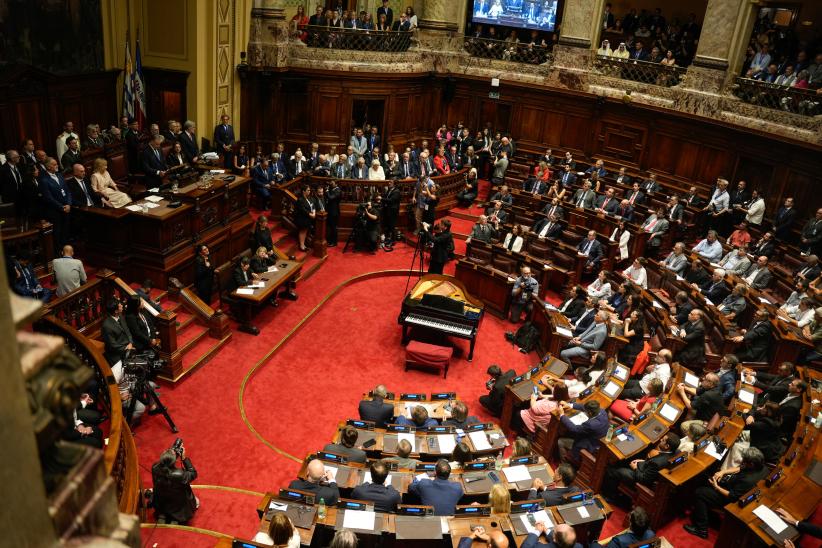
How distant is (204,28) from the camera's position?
1495 cm

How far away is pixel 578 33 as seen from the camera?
18656 millimetres

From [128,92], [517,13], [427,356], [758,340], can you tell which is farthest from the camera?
[517,13]

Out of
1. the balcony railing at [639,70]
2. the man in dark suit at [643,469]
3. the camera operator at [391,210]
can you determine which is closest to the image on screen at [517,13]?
the balcony railing at [639,70]

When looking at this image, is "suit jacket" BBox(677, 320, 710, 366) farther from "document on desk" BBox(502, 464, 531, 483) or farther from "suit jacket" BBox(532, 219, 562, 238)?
"document on desk" BBox(502, 464, 531, 483)

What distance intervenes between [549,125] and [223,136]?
9847mm

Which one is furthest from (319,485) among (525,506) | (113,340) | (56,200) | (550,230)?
(550,230)

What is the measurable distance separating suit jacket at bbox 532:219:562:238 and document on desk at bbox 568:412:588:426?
6.60m

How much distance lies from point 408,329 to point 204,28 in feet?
28.0

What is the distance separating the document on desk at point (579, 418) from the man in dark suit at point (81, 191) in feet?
26.1

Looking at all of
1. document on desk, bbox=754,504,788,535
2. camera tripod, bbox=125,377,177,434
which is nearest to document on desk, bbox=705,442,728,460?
document on desk, bbox=754,504,788,535

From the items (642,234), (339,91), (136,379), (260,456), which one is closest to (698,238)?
(642,234)

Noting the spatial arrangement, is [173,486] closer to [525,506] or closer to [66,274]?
[525,506]

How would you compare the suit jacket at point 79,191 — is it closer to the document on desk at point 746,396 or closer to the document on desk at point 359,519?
the document on desk at point 359,519

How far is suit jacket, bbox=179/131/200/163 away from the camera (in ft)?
45.5
